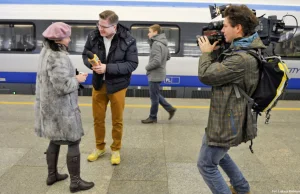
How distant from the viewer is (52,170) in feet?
10.2

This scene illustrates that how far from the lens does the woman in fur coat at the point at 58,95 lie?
8.79 ft

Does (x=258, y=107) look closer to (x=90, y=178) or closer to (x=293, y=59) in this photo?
(x=90, y=178)

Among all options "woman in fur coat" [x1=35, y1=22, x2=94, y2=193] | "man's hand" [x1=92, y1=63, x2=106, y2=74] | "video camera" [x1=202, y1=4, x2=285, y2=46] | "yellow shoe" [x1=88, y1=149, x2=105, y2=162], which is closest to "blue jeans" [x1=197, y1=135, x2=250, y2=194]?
"video camera" [x1=202, y1=4, x2=285, y2=46]

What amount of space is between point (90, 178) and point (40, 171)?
0.60m

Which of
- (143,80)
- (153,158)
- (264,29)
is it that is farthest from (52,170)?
(143,80)

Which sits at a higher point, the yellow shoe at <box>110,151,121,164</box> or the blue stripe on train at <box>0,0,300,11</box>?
the blue stripe on train at <box>0,0,300,11</box>

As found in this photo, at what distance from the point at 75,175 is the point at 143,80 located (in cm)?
478

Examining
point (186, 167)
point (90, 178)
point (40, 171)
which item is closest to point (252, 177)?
point (186, 167)

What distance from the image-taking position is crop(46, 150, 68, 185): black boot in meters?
3.03

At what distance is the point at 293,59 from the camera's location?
25.1ft

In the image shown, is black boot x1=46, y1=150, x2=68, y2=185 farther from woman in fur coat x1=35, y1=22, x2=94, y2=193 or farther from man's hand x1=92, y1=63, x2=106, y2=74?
man's hand x1=92, y1=63, x2=106, y2=74

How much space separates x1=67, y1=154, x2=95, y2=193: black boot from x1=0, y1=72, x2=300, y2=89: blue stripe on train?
4.71 m

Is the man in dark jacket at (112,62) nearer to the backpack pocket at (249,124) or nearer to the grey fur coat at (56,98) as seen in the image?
the grey fur coat at (56,98)

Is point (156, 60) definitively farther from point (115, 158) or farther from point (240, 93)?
point (240, 93)
